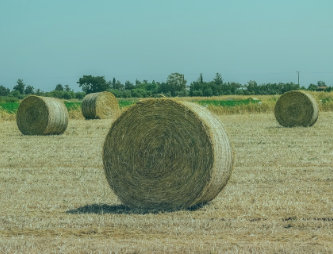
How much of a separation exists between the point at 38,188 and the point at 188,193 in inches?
112

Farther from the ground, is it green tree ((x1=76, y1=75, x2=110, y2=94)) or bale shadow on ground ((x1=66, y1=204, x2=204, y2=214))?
green tree ((x1=76, y1=75, x2=110, y2=94))

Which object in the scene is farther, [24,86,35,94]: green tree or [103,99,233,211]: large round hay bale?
[24,86,35,94]: green tree

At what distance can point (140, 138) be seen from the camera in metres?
8.14

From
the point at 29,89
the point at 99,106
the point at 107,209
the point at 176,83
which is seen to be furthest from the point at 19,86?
the point at 107,209

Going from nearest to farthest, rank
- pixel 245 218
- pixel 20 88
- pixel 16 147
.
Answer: pixel 245 218
pixel 16 147
pixel 20 88

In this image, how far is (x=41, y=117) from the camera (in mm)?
20406

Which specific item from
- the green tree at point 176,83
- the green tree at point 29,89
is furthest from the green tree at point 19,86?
A: the green tree at point 176,83

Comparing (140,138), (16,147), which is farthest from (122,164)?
(16,147)

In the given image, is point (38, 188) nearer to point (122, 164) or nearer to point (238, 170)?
point (122, 164)

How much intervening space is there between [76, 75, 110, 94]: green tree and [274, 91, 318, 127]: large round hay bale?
134 ft

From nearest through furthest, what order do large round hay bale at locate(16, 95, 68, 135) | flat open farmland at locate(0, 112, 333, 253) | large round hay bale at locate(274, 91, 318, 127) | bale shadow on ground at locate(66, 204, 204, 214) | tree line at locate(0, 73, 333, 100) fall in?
flat open farmland at locate(0, 112, 333, 253) < bale shadow on ground at locate(66, 204, 204, 214) < large round hay bale at locate(16, 95, 68, 135) < large round hay bale at locate(274, 91, 318, 127) < tree line at locate(0, 73, 333, 100)

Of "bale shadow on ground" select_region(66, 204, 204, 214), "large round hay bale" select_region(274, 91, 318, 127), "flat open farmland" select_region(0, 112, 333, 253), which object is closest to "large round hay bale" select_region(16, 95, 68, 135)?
"flat open farmland" select_region(0, 112, 333, 253)

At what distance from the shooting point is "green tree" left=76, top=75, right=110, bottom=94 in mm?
62028

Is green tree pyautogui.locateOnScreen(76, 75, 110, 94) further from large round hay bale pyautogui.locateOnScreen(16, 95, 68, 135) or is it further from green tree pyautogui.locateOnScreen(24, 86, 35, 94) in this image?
large round hay bale pyautogui.locateOnScreen(16, 95, 68, 135)
